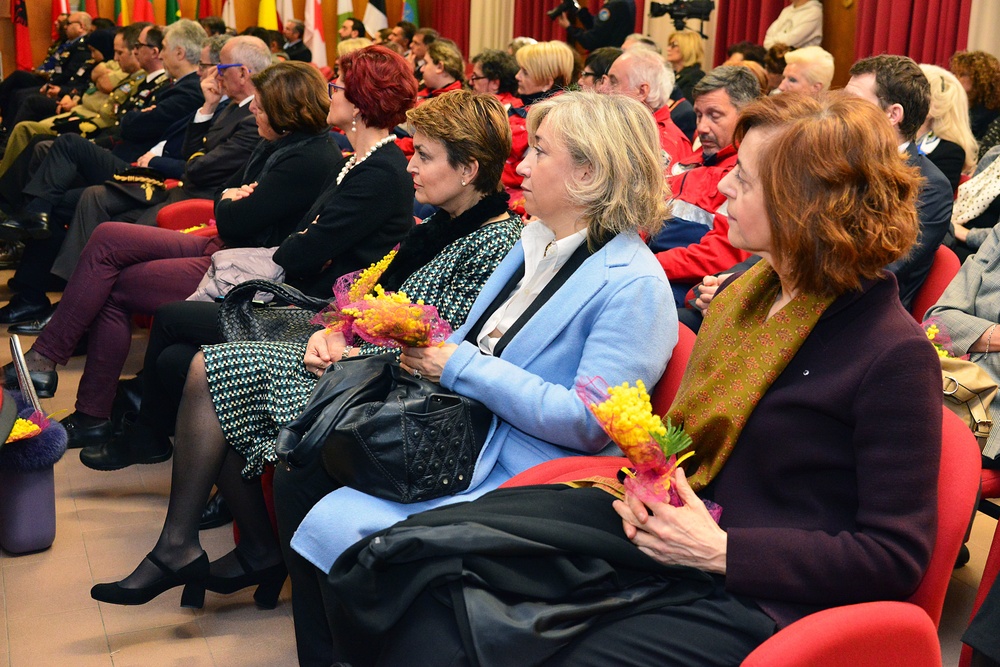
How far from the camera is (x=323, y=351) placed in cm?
254

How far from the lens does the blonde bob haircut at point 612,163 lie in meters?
2.07

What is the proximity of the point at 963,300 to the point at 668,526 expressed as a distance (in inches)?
60.6

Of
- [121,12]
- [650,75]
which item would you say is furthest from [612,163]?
[121,12]

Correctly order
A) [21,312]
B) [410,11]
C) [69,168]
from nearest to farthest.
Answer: [21,312] → [69,168] → [410,11]

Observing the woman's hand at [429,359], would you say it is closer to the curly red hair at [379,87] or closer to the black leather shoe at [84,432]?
the curly red hair at [379,87]

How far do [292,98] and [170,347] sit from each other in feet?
3.52

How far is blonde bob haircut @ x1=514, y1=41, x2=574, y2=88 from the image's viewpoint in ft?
18.3

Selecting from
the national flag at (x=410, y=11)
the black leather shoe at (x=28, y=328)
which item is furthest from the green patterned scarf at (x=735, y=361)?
the national flag at (x=410, y=11)

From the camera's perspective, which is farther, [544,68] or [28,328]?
[544,68]

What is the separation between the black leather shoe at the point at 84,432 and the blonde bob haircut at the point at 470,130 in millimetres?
1796

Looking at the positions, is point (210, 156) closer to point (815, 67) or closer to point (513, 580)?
point (815, 67)

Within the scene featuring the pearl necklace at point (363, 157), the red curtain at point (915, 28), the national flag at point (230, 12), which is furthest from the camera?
the national flag at point (230, 12)

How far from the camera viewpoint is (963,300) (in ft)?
8.55

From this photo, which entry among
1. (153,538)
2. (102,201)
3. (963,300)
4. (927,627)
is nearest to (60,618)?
(153,538)
